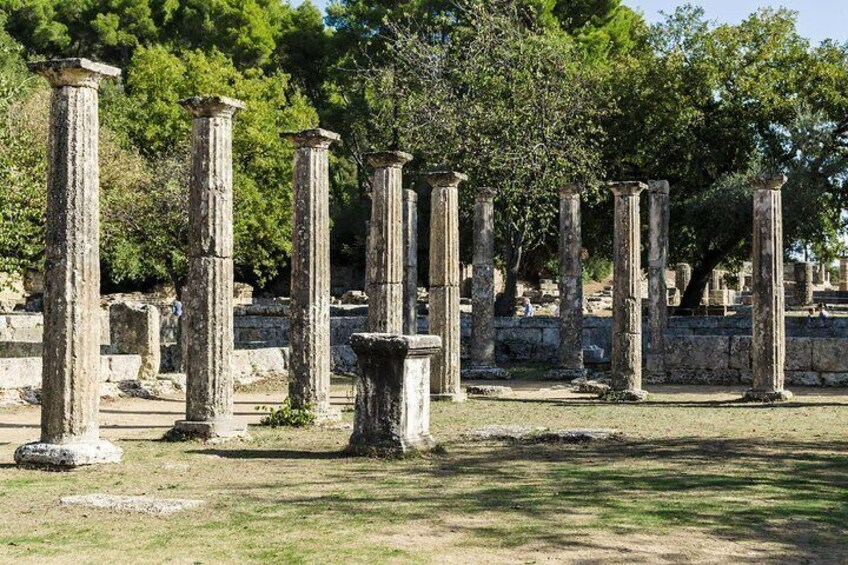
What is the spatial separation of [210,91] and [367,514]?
3591cm

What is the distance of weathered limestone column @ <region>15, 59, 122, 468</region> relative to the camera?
445 inches

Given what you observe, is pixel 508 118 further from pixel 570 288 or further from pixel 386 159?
pixel 386 159

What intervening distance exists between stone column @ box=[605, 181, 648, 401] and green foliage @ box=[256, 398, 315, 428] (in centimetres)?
698

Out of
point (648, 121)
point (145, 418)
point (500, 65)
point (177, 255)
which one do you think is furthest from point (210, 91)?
point (145, 418)

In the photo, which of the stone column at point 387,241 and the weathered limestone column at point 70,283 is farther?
the stone column at point 387,241

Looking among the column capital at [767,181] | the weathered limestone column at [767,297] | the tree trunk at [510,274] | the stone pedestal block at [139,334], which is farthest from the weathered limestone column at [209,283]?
the tree trunk at [510,274]

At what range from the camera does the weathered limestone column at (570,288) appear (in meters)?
25.6

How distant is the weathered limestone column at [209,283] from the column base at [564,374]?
12.4 m

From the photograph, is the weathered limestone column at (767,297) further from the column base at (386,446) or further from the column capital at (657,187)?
the column base at (386,446)

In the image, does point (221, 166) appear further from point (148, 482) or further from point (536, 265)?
point (536, 265)

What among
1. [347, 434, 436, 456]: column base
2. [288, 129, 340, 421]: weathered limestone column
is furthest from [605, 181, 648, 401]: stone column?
[347, 434, 436, 456]: column base

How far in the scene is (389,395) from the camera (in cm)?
1223

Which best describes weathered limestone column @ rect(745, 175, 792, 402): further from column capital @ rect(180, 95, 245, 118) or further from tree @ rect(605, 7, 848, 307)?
tree @ rect(605, 7, 848, 307)

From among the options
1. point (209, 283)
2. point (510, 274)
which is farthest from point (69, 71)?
point (510, 274)
